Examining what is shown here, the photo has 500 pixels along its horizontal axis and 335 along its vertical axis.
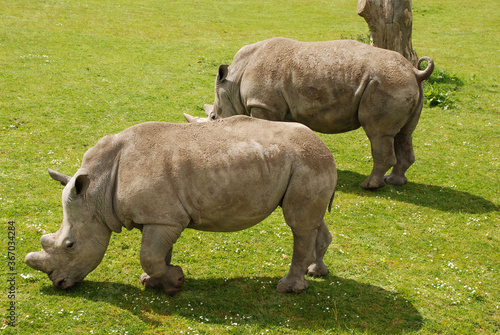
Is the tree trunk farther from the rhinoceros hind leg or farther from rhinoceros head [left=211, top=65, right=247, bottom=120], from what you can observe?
rhinoceros head [left=211, top=65, right=247, bottom=120]

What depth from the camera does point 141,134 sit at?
663 cm

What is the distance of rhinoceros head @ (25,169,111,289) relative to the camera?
638 centimetres

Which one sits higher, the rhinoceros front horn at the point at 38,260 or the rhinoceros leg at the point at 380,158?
the rhinoceros front horn at the point at 38,260

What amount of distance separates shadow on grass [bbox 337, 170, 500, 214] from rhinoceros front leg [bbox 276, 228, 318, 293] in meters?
3.77

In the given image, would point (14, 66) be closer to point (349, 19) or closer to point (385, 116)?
point (385, 116)

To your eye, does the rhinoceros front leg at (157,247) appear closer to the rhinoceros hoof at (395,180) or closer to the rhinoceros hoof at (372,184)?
the rhinoceros hoof at (372,184)

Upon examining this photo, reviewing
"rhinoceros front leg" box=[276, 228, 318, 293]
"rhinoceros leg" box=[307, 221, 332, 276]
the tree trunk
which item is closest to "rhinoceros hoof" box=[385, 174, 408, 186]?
the tree trunk

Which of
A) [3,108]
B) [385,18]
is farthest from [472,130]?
[3,108]

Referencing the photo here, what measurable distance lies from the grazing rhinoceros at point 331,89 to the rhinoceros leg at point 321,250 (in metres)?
3.35

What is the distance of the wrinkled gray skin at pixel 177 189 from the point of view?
20.5 ft

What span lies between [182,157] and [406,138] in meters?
5.80

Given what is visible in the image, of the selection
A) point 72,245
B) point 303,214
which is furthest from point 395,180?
point 72,245

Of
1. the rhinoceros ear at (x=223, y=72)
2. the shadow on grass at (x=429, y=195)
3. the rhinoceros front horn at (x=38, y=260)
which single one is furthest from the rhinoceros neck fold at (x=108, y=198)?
the shadow on grass at (x=429, y=195)

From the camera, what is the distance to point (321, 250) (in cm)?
722
